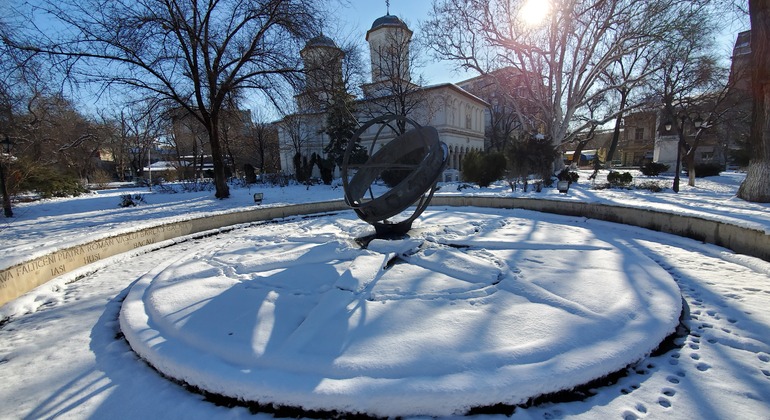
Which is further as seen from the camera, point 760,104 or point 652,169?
point 652,169

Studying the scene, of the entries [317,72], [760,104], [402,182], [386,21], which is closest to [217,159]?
[317,72]

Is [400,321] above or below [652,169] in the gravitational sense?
below

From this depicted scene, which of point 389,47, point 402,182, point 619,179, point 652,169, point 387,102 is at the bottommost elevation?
point 619,179

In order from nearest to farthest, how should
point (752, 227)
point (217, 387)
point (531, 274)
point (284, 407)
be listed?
1. point (284, 407)
2. point (217, 387)
3. point (531, 274)
4. point (752, 227)

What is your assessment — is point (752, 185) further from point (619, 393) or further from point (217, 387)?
point (217, 387)

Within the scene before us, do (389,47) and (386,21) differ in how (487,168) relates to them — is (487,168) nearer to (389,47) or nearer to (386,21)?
(389,47)

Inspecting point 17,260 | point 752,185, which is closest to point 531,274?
point 17,260

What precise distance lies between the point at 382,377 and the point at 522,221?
8.23 metres

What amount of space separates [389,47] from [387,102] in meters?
4.40

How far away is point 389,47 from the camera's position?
93.1 feet

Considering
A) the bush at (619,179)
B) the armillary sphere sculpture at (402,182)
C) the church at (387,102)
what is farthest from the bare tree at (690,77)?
the armillary sphere sculpture at (402,182)

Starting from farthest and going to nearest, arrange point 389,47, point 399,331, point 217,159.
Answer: point 389,47
point 217,159
point 399,331

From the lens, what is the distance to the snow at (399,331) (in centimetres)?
275

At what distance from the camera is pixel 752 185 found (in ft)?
41.0
